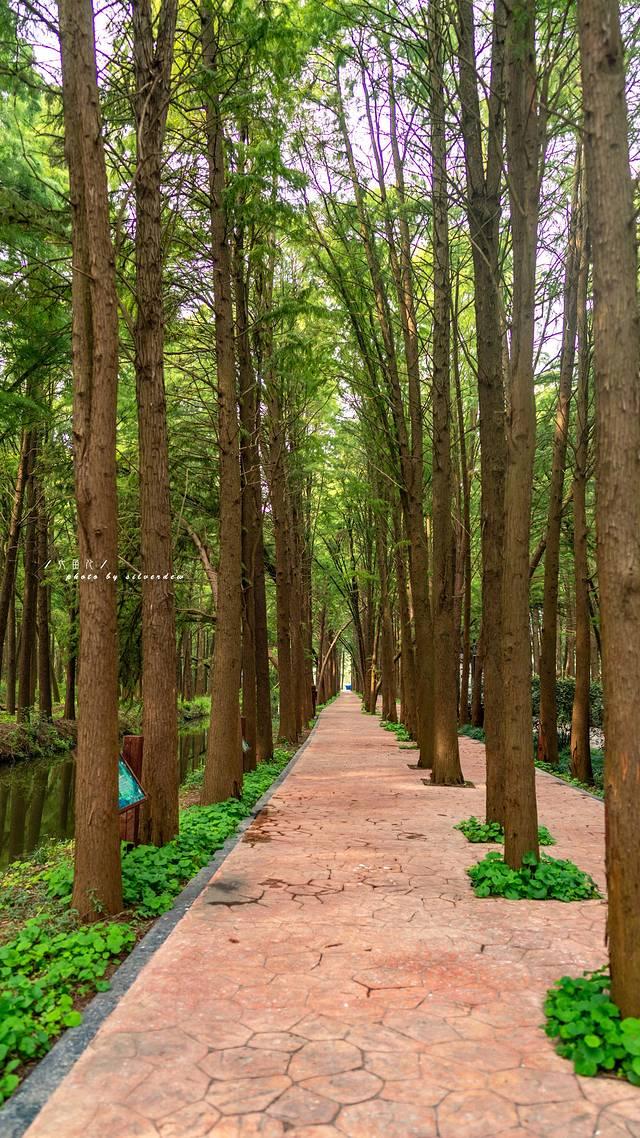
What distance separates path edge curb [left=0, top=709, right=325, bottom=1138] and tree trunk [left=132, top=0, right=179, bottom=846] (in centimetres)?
118

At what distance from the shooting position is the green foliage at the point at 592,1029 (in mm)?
3291

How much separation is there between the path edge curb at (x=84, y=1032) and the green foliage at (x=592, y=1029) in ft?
7.18

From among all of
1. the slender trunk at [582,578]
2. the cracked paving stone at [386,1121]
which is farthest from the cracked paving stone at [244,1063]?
the slender trunk at [582,578]

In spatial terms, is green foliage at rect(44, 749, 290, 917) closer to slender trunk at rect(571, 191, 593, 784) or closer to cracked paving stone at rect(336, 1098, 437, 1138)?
cracked paving stone at rect(336, 1098, 437, 1138)

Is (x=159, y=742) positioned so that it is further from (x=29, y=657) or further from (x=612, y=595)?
(x=29, y=657)

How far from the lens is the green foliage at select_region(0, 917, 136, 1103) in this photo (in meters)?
3.47

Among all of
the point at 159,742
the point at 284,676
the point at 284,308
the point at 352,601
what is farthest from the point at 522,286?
the point at 352,601

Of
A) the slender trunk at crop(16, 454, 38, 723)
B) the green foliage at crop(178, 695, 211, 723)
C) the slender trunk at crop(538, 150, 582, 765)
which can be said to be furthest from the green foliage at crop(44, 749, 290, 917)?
the green foliage at crop(178, 695, 211, 723)

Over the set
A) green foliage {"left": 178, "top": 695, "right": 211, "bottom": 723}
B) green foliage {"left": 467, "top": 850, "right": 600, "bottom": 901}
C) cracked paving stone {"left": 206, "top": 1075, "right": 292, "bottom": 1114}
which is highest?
cracked paving stone {"left": 206, "top": 1075, "right": 292, "bottom": 1114}

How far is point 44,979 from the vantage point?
4.20 m

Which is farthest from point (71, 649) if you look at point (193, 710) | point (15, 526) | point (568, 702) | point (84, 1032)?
point (193, 710)

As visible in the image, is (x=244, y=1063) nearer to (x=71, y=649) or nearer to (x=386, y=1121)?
(x=386, y=1121)

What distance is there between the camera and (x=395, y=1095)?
120 inches

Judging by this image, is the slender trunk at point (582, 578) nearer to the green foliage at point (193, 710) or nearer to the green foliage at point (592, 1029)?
the green foliage at point (592, 1029)
